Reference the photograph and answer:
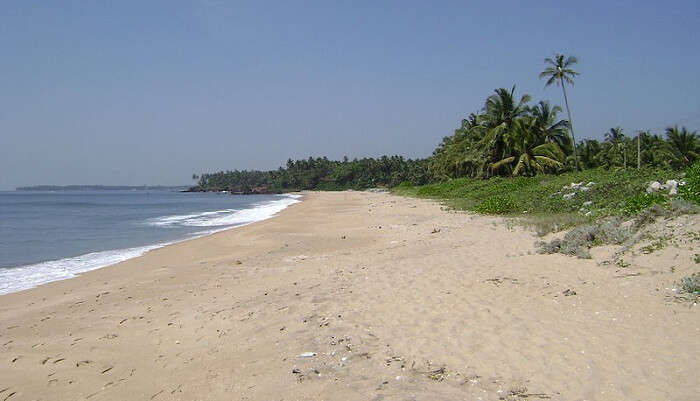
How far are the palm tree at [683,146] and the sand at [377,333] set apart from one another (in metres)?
37.1

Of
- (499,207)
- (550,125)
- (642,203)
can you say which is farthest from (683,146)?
(642,203)

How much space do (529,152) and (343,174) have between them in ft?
268

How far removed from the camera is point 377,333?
5512mm

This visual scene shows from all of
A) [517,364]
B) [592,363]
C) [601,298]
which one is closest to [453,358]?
[517,364]

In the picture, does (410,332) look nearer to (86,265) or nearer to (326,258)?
(326,258)

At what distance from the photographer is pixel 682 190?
1102 centimetres

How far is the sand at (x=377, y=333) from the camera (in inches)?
165

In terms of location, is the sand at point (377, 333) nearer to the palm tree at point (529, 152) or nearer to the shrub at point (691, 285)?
the shrub at point (691, 285)

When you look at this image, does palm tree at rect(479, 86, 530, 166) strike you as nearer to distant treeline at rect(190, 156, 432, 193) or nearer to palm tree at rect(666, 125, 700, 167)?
palm tree at rect(666, 125, 700, 167)

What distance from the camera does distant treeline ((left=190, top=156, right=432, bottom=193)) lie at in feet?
317

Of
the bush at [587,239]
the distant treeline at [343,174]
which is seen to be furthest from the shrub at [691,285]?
the distant treeline at [343,174]

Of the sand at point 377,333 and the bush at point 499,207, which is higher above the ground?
the bush at point 499,207

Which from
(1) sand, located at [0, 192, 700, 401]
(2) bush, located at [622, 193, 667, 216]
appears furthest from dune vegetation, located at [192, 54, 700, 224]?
(1) sand, located at [0, 192, 700, 401]

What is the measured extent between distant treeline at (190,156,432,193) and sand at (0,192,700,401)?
79.9 metres
